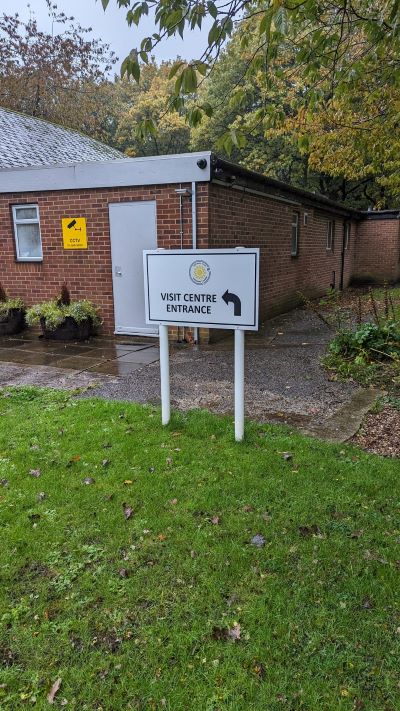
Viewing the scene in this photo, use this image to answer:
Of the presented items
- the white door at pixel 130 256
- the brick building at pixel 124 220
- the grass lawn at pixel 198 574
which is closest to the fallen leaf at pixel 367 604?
the grass lawn at pixel 198 574

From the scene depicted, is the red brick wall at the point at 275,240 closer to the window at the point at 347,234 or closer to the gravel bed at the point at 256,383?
the window at the point at 347,234

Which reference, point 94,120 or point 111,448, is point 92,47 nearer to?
point 94,120

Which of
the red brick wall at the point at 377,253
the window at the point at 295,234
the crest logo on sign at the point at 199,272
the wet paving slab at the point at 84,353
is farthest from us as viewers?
the red brick wall at the point at 377,253

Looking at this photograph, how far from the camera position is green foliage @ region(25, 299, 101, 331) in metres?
8.86

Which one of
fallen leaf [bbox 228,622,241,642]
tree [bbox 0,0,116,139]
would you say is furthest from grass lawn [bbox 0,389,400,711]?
tree [bbox 0,0,116,139]

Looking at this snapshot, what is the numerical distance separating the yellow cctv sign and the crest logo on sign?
5.59m

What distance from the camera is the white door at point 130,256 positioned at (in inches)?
336

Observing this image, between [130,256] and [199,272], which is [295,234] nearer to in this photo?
[130,256]

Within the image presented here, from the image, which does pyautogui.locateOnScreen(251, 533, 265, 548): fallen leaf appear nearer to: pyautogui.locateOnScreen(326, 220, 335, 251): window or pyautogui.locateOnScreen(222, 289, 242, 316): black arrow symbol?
pyautogui.locateOnScreen(222, 289, 242, 316): black arrow symbol

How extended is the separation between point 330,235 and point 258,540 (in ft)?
51.6

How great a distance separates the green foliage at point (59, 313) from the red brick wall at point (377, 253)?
632 inches

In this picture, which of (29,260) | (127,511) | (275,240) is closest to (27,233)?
(29,260)

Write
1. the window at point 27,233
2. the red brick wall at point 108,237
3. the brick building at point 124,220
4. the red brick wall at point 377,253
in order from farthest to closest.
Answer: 1. the red brick wall at point 377,253
2. the window at point 27,233
3. the red brick wall at point 108,237
4. the brick building at point 124,220

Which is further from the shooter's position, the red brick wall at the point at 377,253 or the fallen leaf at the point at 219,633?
the red brick wall at the point at 377,253
